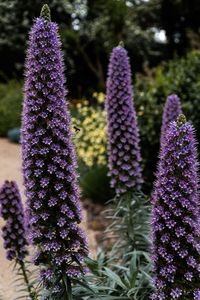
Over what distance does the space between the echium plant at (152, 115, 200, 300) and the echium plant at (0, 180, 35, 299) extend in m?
1.60

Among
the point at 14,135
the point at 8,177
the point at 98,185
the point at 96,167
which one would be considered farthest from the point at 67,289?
the point at 14,135

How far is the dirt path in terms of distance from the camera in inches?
216

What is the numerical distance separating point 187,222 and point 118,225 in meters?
2.44

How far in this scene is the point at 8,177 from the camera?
11039 mm

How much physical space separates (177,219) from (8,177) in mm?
8650

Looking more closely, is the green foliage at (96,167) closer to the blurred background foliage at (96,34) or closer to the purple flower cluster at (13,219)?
the purple flower cluster at (13,219)

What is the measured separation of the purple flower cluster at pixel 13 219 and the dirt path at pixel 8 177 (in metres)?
0.27

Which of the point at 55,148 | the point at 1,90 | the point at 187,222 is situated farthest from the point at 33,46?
the point at 1,90

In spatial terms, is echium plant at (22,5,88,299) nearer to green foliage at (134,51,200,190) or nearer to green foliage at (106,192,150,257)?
green foliage at (106,192,150,257)

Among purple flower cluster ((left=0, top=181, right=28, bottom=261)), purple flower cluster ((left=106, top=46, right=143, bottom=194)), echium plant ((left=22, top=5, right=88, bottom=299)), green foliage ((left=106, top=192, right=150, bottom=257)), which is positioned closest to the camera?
echium plant ((left=22, top=5, right=88, bottom=299))

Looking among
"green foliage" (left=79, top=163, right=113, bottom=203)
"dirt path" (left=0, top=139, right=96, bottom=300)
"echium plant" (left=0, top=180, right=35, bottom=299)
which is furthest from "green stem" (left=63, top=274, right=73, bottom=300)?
"green foliage" (left=79, top=163, right=113, bottom=203)

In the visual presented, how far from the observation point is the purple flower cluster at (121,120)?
465cm

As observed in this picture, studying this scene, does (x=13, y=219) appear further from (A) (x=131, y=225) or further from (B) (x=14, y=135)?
(B) (x=14, y=135)

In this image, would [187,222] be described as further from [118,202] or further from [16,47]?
[16,47]
